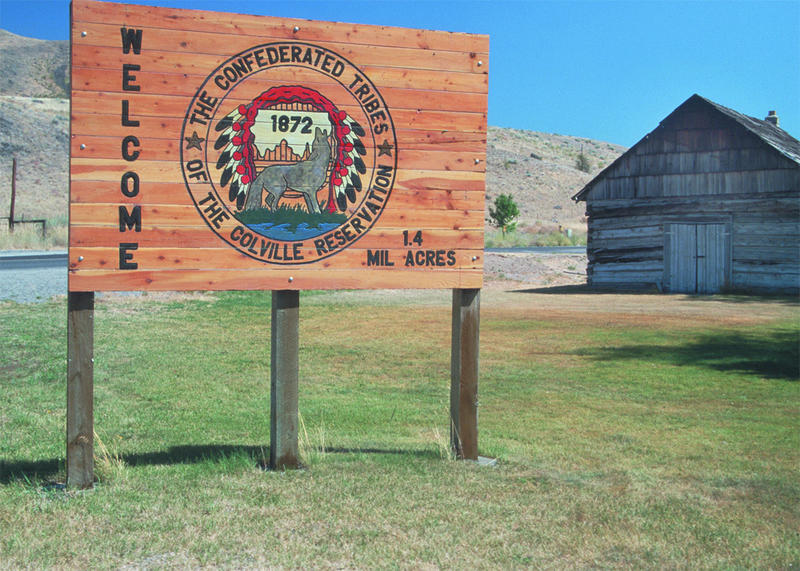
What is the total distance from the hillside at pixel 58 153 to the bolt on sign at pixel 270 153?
172 feet

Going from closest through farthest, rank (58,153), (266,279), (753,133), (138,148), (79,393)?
(79,393)
(138,148)
(266,279)
(753,133)
(58,153)

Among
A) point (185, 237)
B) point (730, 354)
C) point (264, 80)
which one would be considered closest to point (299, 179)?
point (264, 80)

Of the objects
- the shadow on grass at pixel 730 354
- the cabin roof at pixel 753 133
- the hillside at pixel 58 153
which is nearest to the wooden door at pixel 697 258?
the cabin roof at pixel 753 133

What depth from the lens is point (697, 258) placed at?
25906 mm

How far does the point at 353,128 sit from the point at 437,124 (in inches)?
26.1

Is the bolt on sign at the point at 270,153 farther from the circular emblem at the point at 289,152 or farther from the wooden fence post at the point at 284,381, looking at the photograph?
the wooden fence post at the point at 284,381

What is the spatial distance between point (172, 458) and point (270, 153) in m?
2.43

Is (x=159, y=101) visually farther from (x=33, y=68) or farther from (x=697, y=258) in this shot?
(x=33, y=68)

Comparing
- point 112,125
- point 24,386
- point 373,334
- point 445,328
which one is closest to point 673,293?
point 445,328

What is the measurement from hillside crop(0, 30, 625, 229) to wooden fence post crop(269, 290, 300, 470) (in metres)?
52.6

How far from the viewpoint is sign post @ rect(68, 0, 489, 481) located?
518cm

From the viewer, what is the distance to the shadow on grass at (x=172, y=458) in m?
5.39

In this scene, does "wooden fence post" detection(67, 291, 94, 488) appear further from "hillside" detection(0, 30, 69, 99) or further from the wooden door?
"hillside" detection(0, 30, 69, 99)

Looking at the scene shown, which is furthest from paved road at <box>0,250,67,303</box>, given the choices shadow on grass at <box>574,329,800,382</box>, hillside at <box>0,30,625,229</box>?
hillside at <box>0,30,625,229</box>
